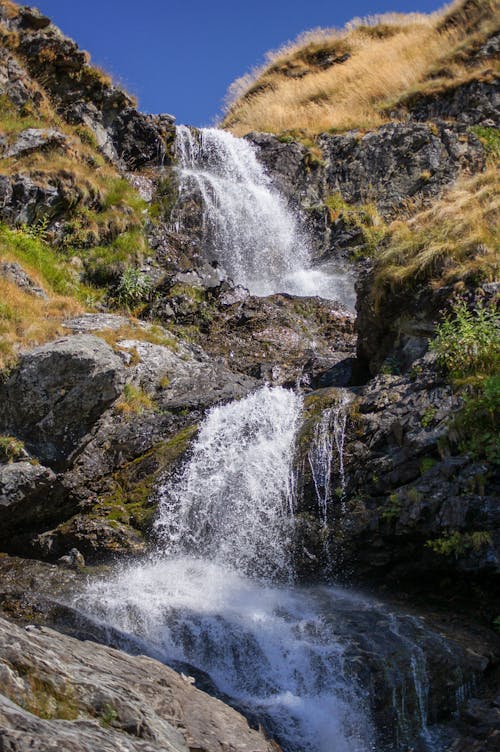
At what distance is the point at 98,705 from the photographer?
12.1 ft

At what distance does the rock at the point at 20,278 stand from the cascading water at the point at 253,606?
478cm

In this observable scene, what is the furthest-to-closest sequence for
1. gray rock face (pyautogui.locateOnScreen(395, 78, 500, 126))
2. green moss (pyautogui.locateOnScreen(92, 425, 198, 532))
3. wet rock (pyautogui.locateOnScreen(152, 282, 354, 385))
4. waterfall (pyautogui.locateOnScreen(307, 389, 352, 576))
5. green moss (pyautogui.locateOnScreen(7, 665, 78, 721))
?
gray rock face (pyautogui.locateOnScreen(395, 78, 500, 126)) → wet rock (pyautogui.locateOnScreen(152, 282, 354, 385)) → green moss (pyautogui.locateOnScreen(92, 425, 198, 532)) → waterfall (pyautogui.locateOnScreen(307, 389, 352, 576)) → green moss (pyautogui.locateOnScreen(7, 665, 78, 721))

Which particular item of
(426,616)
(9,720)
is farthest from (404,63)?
(9,720)

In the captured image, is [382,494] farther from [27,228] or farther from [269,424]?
[27,228]

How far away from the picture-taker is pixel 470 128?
64.3ft

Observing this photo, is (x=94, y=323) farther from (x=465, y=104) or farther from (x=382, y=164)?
(x=465, y=104)

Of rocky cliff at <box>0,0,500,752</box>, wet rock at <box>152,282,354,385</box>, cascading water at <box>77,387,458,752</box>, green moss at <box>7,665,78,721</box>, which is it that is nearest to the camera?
green moss at <box>7,665,78,721</box>

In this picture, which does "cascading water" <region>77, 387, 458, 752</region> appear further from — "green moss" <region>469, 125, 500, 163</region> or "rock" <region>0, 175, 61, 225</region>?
"green moss" <region>469, 125, 500, 163</region>

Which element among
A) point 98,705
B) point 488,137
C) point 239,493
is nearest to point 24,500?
point 239,493

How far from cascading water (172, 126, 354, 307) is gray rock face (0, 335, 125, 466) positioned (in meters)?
7.02

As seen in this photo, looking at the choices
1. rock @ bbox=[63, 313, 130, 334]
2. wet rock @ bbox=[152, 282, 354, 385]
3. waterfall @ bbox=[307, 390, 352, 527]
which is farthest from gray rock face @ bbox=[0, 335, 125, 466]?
wet rock @ bbox=[152, 282, 354, 385]

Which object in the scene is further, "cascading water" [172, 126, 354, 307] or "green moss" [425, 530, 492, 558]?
"cascading water" [172, 126, 354, 307]

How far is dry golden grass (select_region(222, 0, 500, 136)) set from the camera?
22.2 m

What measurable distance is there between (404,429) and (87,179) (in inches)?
443
